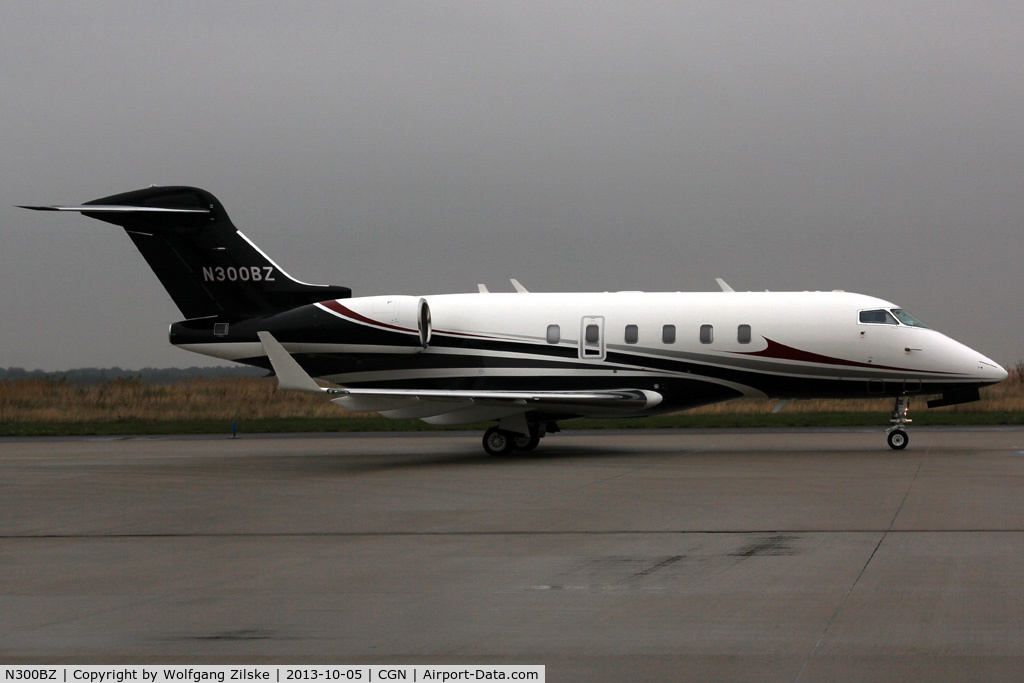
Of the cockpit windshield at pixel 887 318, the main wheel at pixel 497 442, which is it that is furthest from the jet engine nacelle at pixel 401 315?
the cockpit windshield at pixel 887 318

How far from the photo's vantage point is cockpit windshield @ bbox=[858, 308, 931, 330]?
73.4 feet

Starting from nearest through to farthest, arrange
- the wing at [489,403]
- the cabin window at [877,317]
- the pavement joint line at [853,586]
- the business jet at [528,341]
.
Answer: the pavement joint line at [853,586] < the wing at [489,403] < the business jet at [528,341] < the cabin window at [877,317]

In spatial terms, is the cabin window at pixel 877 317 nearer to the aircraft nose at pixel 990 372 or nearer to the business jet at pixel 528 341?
the business jet at pixel 528 341

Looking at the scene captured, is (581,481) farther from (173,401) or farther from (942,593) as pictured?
→ (173,401)

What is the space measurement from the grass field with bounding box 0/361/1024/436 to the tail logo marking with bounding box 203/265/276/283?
8.91m

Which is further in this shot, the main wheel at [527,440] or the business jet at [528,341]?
the main wheel at [527,440]

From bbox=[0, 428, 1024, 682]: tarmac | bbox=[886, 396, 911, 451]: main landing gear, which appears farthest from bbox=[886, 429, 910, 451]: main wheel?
bbox=[0, 428, 1024, 682]: tarmac

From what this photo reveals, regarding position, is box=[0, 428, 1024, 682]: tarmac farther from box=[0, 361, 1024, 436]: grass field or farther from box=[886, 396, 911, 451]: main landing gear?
box=[0, 361, 1024, 436]: grass field

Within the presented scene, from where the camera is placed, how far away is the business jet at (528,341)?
22.2m

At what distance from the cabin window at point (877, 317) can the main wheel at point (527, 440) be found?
7143 millimetres

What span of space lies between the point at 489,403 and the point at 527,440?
2.13 metres

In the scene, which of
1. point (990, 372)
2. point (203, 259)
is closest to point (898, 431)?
point (990, 372)

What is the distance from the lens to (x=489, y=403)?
→ 868 inches

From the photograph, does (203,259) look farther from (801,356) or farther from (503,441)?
(801,356)
